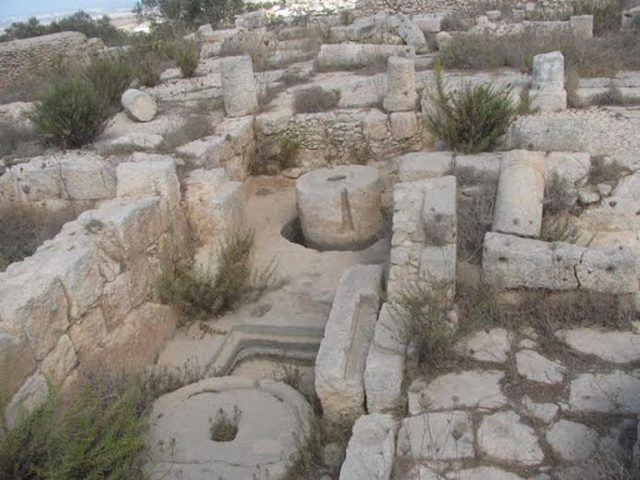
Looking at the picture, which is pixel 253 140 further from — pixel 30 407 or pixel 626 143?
pixel 30 407

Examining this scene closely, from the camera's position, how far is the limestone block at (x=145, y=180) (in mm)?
6129

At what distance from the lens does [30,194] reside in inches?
275

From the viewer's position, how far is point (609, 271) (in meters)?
4.30

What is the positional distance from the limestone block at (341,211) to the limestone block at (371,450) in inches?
141

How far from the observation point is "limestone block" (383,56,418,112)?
842 centimetres

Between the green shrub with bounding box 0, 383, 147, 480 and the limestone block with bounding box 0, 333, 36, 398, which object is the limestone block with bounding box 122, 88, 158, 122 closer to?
the limestone block with bounding box 0, 333, 36, 398

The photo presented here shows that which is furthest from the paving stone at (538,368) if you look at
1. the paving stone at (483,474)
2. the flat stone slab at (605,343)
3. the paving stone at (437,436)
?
the paving stone at (483,474)

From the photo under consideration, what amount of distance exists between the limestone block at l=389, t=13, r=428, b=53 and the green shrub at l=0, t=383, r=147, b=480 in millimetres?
9573

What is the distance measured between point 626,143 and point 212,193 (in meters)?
4.35

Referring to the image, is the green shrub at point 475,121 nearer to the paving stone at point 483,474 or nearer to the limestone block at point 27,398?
the paving stone at point 483,474

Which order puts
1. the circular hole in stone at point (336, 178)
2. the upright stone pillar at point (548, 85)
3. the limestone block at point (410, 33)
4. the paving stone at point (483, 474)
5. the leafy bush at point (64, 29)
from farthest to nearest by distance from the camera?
the leafy bush at point (64, 29)
the limestone block at point (410, 33)
the upright stone pillar at point (548, 85)
the circular hole in stone at point (336, 178)
the paving stone at point (483, 474)

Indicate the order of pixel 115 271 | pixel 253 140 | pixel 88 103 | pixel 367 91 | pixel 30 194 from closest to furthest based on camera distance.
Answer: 1. pixel 115 271
2. pixel 30 194
3. pixel 88 103
4. pixel 253 140
5. pixel 367 91

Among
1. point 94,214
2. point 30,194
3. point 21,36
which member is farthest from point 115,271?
point 21,36

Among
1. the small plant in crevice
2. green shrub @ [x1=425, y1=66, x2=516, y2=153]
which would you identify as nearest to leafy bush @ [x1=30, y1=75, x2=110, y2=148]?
green shrub @ [x1=425, y1=66, x2=516, y2=153]
